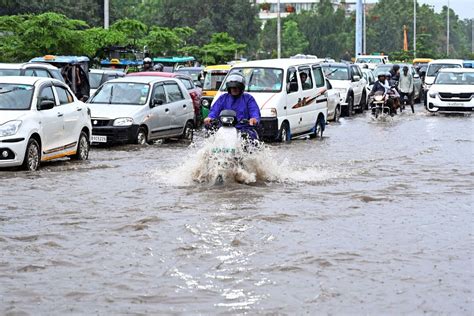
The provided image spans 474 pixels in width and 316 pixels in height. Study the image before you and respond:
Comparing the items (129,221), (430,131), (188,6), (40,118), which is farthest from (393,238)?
(188,6)

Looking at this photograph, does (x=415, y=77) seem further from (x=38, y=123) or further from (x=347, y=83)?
(x=38, y=123)

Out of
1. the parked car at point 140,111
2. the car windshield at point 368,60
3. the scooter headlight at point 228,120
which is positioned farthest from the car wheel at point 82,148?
the car windshield at point 368,60

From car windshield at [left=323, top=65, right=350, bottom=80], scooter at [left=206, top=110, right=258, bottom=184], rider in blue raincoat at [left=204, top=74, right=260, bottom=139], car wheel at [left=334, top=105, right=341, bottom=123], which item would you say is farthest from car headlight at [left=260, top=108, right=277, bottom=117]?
car windshield at [left=323, top=65, right=350, bottom=80]

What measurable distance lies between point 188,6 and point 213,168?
238 feet

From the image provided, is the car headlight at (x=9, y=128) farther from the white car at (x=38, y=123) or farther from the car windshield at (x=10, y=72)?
the car windshield at (x=10, y=72)

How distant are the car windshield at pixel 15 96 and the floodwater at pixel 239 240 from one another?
4.08 feet

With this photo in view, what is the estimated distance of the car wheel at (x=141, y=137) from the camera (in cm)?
2248

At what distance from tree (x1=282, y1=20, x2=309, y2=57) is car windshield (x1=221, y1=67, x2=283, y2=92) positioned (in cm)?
8163

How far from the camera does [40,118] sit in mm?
17344

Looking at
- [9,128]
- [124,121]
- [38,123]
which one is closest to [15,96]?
[38,123]

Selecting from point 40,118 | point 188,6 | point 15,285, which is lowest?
point 15,285

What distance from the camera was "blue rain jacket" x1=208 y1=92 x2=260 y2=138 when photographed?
1513cm

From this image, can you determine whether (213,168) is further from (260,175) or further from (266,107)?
(266,107)

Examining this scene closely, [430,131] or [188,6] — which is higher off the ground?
[188,6]
